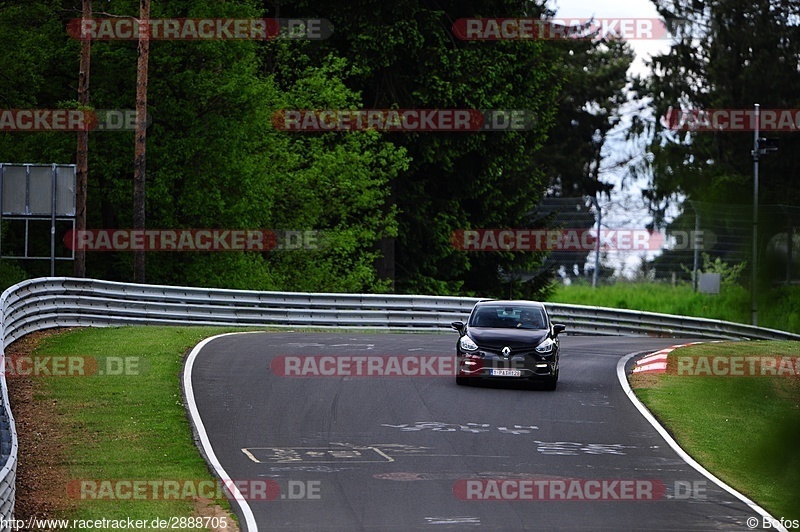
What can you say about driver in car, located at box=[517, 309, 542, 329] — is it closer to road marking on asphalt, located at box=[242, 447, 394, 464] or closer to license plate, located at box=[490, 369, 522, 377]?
license plate, located at box=[490, 369, 522, 377]

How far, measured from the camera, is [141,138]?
35.4 m

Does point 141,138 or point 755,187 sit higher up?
point 141,138

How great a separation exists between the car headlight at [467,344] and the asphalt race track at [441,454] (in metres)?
0.79

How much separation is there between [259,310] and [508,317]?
40.9 feet

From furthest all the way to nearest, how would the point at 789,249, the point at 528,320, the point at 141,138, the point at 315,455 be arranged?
the point at 141,138 → the point at 528,320 → the point at 315,455 → the point at 789,249

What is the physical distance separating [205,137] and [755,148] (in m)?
36.0

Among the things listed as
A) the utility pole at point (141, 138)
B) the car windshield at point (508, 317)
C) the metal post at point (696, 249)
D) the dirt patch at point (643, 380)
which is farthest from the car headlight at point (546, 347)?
the utility pole at point (141, 138)

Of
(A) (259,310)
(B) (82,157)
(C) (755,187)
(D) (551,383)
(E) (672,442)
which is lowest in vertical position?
(E) (672,442)

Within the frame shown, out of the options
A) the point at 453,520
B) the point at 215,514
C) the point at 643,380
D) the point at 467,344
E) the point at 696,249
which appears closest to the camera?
the point at 696,249

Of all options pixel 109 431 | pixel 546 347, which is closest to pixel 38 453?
pixel 109 431

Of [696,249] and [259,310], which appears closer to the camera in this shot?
[696,249]

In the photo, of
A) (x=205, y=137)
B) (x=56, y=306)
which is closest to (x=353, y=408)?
(x=56, y=306)

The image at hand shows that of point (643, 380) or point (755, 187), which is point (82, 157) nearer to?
point (643, 380)

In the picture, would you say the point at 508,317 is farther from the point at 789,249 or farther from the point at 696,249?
the point at 789,249
